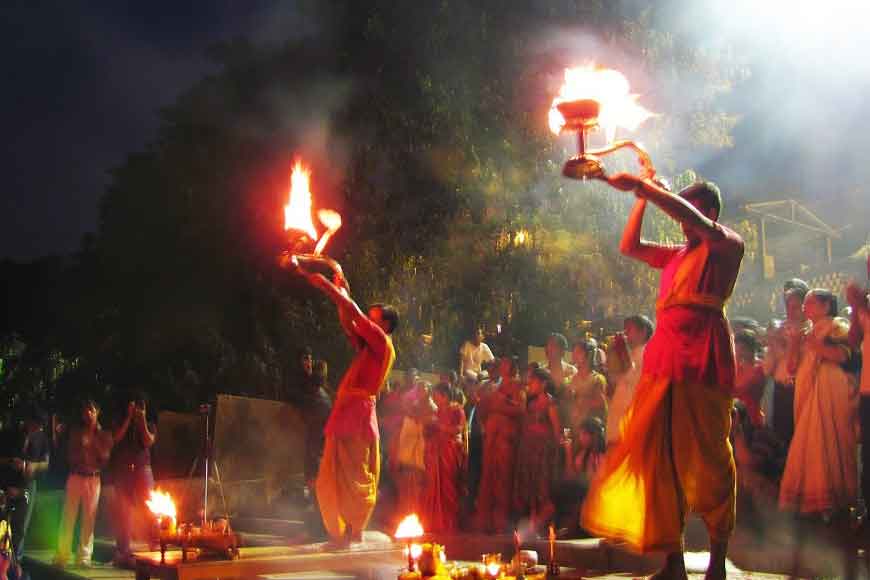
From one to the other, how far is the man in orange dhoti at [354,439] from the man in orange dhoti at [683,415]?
3396 mm

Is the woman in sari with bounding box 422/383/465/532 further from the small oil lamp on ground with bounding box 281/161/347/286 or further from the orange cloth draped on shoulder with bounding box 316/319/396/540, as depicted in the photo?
the small oil lamp on ground with bounding box 281/161/347/286

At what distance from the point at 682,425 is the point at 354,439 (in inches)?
156

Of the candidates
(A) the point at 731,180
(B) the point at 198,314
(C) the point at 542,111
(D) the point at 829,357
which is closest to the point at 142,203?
(B) the point at 198,314

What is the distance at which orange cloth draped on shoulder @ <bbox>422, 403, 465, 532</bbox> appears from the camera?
424 inches

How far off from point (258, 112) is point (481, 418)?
10747 millimetres

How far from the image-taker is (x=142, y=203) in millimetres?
20375

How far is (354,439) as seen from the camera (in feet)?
28.6

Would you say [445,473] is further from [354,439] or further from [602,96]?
[602,96]

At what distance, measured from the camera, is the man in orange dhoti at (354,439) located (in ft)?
28.2

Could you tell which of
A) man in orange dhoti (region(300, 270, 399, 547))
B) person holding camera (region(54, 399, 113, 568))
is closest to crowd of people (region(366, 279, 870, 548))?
man in orange dhoti (region(300, 270, 399, 547))

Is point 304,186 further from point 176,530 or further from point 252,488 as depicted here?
point 252,488

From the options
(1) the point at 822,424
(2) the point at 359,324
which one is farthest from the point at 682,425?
(2) the point at 359,324

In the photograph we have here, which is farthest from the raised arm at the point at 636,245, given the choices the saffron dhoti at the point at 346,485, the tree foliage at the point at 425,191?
the tree foliage at the point at 425,191

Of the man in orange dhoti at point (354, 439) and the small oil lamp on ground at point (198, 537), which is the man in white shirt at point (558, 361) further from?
the small oil lamp on ground at point (198, 537)
